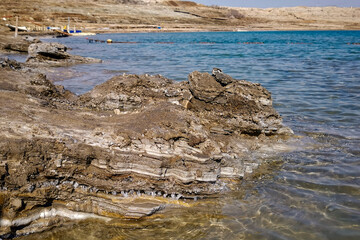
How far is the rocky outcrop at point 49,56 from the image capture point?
46.2ft

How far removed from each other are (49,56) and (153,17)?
63532mm

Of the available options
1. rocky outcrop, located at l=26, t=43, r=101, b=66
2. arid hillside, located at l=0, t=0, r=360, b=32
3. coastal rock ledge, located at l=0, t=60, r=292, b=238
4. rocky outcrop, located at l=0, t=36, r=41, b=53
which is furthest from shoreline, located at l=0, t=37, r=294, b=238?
arid hillside, located at l=0, t=0, r=360, b=32

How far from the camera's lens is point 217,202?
3.87 meters

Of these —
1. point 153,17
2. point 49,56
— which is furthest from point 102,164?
point 153,17

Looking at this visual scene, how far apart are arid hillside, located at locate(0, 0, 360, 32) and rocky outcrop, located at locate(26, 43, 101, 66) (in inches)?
1586

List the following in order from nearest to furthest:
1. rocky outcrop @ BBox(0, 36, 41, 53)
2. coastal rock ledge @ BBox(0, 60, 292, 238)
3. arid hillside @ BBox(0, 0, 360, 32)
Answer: coastal rock ledge @ BBox(0, 60, 292, 238)
rocky outcrop @ BBox(0, 36, 41, 53)
arid hillside @ BBox(0, 0, 360, 32)

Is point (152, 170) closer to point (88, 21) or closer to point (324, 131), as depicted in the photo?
point (324, 131)

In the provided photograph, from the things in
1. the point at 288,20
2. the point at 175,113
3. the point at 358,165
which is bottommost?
the point at 358,165

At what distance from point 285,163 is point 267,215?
1.48 m

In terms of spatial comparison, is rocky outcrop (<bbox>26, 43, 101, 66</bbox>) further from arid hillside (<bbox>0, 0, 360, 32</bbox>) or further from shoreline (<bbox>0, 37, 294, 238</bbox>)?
arid hillside (<bbox>0, 0, 360, 32</bbox>)

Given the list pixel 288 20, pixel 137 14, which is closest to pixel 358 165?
pixel 137 14

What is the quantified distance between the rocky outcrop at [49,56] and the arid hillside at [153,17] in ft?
132

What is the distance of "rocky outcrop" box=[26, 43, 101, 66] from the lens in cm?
1409

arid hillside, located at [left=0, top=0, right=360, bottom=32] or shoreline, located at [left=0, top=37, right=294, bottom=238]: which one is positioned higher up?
arid hillside, located at [left=0, top=0, right=360, bottom=32]
